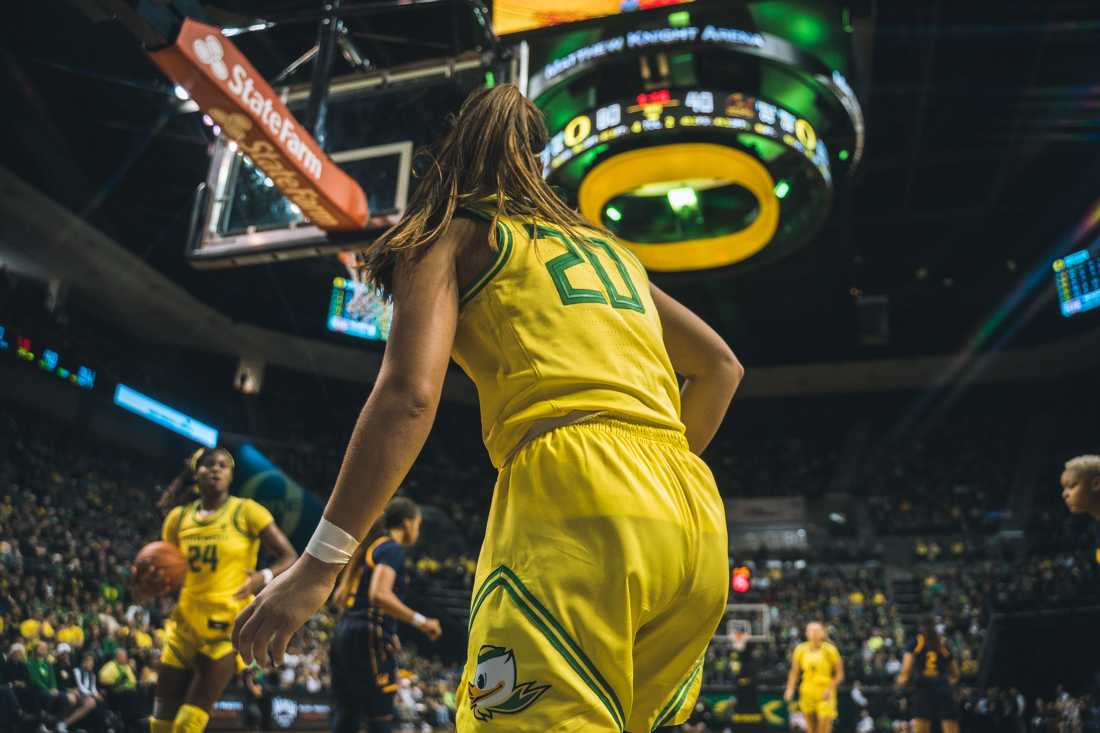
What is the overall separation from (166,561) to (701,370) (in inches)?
183

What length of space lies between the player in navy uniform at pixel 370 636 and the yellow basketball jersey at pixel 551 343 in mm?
3782

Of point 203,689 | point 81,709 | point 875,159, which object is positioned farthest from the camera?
point 875,159

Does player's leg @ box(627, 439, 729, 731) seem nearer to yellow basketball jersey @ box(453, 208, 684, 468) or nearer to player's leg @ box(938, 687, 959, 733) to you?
yellow basketball jersey @ box(453, 208, 684, 468)

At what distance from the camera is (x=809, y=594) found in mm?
24938

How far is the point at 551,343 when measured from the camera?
1850 millimetres

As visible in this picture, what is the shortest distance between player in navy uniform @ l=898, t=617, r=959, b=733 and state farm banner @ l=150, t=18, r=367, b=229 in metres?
8.07

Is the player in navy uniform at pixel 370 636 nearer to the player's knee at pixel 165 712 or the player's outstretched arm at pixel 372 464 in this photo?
the player's knee at pixel 165 712

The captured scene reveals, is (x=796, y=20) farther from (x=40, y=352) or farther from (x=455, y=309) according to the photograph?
(x=40, y=352)

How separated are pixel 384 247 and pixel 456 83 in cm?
718

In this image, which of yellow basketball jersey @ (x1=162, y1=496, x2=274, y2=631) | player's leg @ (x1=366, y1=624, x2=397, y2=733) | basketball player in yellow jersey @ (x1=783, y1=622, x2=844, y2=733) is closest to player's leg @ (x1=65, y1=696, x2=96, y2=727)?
yellow basketball jersey @ (x1=162, y1=496, x2=274, y2=631)

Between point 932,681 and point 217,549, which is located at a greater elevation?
point 217,549

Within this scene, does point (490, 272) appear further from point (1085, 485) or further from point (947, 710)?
point (947, 710)

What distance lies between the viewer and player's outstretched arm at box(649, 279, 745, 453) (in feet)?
7.53

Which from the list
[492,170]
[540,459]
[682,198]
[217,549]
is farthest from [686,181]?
[540,459]
